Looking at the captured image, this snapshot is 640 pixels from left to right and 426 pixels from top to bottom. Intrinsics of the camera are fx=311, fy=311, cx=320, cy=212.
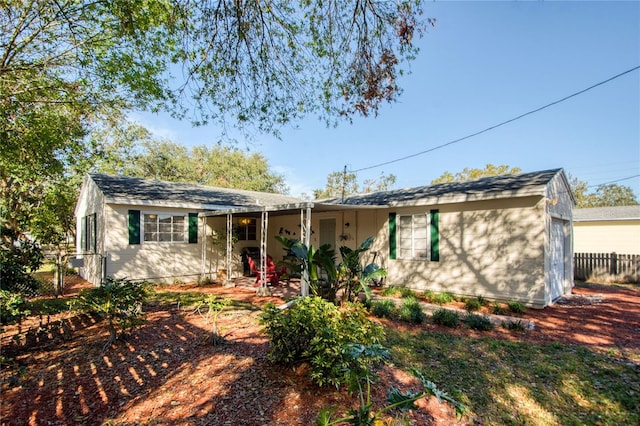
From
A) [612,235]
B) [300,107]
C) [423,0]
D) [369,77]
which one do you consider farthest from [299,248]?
[612,235]

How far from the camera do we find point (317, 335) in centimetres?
346

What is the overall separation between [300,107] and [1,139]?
779 cm

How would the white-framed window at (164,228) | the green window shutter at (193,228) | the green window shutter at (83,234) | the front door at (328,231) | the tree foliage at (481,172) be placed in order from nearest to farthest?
the white-framed window at (164,228)
the green window shutter at (193,228)
the front door at (328,231)
the green window shutter at (83,234)
the tree foliage at (481,172)

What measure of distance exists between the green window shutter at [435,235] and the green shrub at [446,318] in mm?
2803

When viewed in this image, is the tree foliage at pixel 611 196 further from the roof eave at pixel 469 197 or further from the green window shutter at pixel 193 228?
the green window shutter at pixel 193 228

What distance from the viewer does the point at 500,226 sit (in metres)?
8.16

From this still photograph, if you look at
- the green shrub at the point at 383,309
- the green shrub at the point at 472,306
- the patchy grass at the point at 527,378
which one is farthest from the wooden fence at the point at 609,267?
the green shrub at the point at 383,309

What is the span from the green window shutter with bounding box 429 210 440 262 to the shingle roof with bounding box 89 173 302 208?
25.8 ft

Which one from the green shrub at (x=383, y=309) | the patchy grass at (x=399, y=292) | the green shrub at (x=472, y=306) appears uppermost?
the green shrub at (x=383, y=309)

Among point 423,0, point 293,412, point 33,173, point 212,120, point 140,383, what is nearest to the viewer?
point 293,412

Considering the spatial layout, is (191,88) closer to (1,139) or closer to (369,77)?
(369,77)

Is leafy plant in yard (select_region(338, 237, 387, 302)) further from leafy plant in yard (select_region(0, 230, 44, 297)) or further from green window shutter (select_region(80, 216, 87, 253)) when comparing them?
green window shutter (select_region(80, 216, 87, 253))

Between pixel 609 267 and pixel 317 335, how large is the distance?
14436 mm

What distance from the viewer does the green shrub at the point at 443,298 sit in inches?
319
